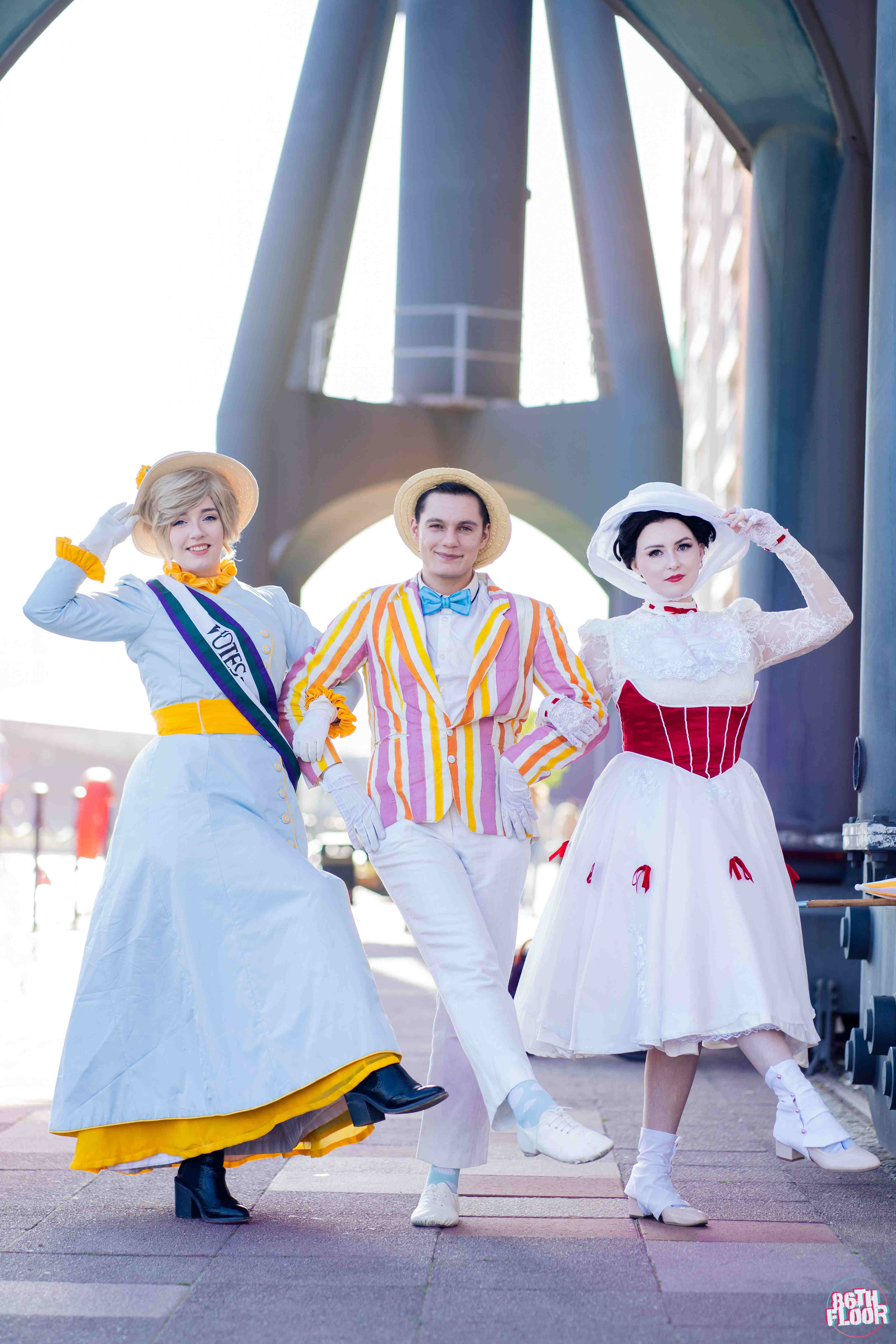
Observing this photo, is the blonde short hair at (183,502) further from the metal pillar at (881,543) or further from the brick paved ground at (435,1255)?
the metal pillar at (881,543)

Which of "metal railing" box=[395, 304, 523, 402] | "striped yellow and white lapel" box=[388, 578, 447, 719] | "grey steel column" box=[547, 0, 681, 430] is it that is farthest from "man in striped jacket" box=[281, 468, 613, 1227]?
"metal railing" box=[395, 304, 523, 402]

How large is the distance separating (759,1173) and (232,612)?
7.66ft

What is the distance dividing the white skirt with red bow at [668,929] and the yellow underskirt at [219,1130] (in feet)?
1.69

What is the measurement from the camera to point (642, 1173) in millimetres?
3539

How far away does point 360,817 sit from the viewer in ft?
11.5

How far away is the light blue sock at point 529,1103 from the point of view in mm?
3102

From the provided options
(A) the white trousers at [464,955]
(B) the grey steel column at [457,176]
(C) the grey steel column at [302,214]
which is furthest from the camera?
(B) the grey steel column at [457,176]

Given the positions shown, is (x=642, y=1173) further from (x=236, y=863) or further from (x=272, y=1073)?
(x=236, y=863)

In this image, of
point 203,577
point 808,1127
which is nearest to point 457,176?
point 203,577

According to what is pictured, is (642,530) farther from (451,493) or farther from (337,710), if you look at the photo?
(337,710)

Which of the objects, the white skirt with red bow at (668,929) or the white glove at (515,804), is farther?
the white glove at (515,804)

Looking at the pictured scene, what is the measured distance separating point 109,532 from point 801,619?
1961mm

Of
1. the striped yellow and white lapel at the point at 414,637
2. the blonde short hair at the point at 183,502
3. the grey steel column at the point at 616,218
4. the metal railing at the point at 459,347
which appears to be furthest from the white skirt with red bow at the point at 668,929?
the metal railing at the point at 459,347

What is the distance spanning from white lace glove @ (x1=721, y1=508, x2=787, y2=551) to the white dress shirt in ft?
2.38
